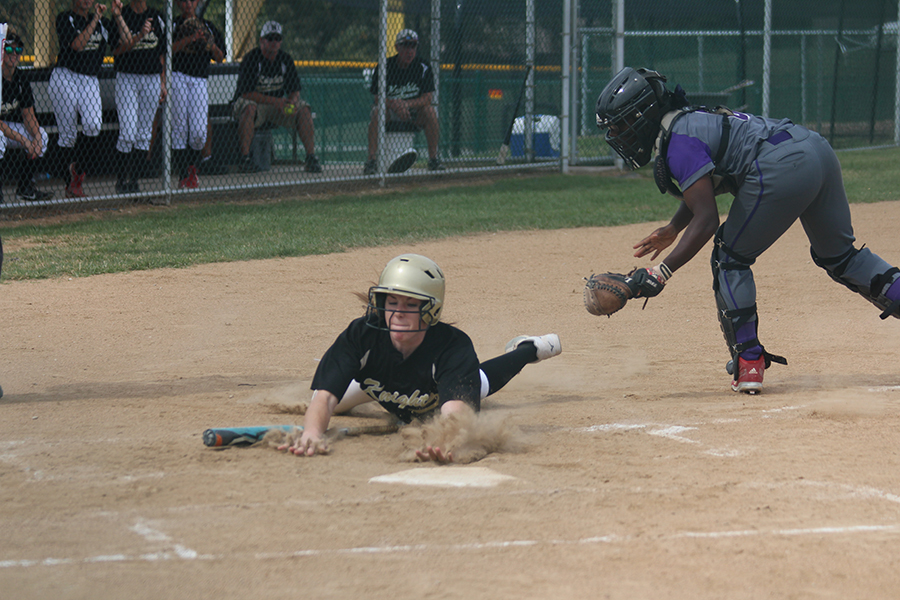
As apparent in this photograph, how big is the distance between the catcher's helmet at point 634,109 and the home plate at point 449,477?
6.28 ft

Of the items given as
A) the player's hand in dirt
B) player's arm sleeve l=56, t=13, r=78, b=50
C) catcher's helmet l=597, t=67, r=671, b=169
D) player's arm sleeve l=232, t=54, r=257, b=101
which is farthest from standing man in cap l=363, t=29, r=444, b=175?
the player's hand in dirt

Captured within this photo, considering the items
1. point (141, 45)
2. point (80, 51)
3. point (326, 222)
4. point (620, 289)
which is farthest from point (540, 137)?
point (620, 289)

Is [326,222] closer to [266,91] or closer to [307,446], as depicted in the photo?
[266,91]

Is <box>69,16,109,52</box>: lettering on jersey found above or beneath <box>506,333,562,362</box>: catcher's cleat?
above

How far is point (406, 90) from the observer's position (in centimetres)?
1249

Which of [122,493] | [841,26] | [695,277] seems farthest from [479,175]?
[122,493]

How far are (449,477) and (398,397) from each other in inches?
25.8

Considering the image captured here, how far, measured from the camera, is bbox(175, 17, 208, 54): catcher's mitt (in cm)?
1039

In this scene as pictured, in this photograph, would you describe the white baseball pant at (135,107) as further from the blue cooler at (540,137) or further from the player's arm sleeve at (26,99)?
the blue cooler at (540,137)

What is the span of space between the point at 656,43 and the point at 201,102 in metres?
8.49

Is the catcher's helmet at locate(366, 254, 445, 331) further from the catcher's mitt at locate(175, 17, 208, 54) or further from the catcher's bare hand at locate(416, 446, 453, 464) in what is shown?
the catcher's mitt at locate(175, 17, 208, 54)

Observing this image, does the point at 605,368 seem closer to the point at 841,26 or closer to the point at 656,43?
the point at 656,43

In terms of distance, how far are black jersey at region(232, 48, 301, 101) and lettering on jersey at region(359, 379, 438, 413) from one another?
8508mm

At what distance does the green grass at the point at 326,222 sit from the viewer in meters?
8.26
